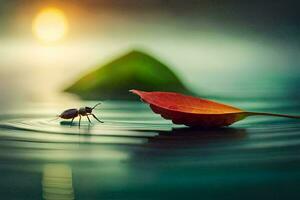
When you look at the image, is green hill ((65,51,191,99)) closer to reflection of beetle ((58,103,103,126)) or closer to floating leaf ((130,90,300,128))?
reflection of beetle ((58,103,103,126))

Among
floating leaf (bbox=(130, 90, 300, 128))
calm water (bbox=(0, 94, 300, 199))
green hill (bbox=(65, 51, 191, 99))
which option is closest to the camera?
calm water (bbox=(0, 94, 300, 199))

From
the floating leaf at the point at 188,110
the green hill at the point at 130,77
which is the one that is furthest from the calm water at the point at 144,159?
the green hill at the point at 130,77

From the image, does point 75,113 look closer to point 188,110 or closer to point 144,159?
point 188,110

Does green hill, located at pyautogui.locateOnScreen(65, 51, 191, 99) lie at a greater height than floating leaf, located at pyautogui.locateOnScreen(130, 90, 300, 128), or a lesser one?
greater

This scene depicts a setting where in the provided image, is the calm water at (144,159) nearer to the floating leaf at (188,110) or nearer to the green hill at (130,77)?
the floating leaf at (188,110)

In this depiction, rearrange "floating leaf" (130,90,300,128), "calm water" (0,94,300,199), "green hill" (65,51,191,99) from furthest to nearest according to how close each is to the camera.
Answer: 1. "green hill" (65,51,191,99)
2. "floating leaf" (130,90,300,128)
3. "calm water" (0,94,300,199)

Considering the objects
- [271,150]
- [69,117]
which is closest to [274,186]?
[271,150]

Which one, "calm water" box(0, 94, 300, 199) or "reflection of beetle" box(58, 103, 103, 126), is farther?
"reflection of beetle" box(58, 103, 103, 126)

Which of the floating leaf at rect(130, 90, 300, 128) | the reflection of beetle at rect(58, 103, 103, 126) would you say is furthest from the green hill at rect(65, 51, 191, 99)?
the floating leaf at rect(130, 90, 300, 128)
